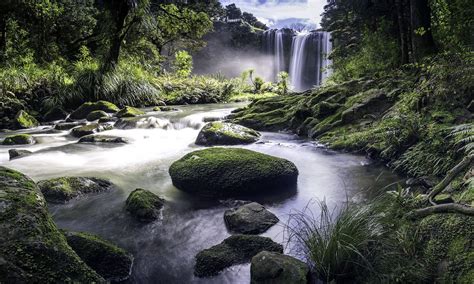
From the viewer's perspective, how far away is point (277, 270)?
3.26 m

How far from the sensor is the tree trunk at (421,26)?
30.8 feet

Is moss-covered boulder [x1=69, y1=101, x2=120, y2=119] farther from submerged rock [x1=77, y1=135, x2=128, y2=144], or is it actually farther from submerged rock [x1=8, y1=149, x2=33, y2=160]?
submerged rock [x1=8, y1=149, x2=33, y2=160]

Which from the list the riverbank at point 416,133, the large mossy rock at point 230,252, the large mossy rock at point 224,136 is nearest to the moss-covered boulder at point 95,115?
the riverbank at point 416,133

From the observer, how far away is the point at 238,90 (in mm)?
26078

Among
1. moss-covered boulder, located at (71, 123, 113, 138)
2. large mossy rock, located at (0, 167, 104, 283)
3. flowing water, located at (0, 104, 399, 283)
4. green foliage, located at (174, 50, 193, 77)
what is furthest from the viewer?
green foliage, located at (174, 50, 193, 77)

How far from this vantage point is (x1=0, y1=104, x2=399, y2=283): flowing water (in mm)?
4188

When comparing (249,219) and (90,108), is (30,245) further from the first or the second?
(90,108)

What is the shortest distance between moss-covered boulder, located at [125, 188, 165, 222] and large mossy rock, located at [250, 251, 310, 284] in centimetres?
202

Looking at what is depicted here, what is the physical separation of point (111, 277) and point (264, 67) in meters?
35.9

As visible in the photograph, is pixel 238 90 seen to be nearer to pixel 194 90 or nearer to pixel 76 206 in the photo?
pixel 194 90

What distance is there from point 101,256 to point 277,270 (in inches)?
68.8

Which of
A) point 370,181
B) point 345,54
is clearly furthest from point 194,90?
point 370,181

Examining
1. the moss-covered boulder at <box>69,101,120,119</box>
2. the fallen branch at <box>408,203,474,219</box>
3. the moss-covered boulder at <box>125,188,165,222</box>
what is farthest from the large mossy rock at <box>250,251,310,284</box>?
the moss-covered boulder at <box>69,101,120,119</box>

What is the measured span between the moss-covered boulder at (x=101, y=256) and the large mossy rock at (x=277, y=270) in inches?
52.3
